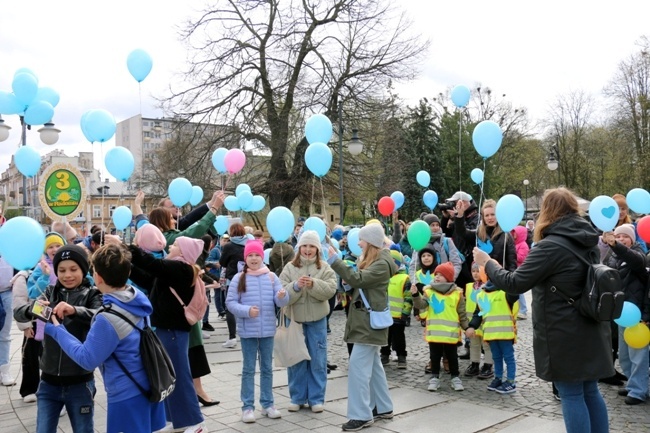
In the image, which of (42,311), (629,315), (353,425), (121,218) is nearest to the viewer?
(42,311)

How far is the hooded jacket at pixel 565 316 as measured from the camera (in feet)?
12.1

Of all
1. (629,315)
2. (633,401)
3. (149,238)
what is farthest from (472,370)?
(149,238)

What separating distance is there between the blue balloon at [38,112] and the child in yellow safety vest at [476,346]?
5.77 meters

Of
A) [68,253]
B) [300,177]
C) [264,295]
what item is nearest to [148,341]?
[68,253]

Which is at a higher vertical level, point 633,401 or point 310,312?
point 310,312

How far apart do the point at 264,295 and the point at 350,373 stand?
3.75 ft

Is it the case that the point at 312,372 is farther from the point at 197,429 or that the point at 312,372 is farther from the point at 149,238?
the point at 149,238

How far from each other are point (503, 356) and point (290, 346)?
258 cm

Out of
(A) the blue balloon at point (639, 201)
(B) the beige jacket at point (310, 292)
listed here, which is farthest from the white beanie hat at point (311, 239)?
(A) the blue balloon at point (639, 201)

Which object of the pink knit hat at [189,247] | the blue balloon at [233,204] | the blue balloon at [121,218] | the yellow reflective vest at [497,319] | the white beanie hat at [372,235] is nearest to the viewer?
the pink knit hat at [189,247]

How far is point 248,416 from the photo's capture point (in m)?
5.29

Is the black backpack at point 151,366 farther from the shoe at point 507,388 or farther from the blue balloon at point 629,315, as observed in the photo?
the blue balloon at point 629,315

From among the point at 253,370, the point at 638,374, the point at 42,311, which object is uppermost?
the point at 42,311

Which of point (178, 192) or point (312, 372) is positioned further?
point (178, 192)
